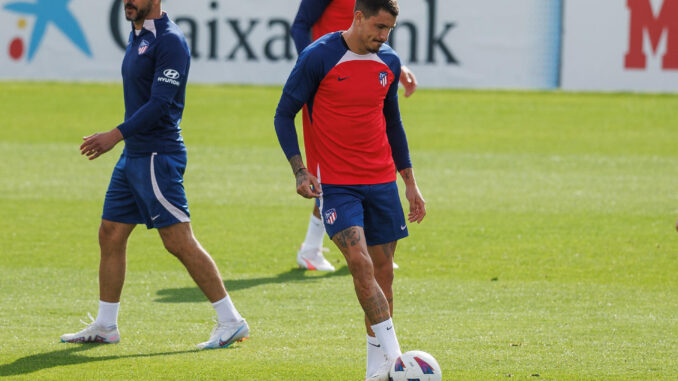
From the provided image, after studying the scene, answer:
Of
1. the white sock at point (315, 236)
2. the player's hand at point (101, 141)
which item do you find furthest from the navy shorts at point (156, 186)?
the white sock at point (315, 236)

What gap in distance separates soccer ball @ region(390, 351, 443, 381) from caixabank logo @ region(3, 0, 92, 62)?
18.7 metres

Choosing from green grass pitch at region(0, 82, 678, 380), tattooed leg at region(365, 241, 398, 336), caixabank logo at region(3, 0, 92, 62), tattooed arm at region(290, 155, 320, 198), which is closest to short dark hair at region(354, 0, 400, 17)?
tattooed arm at region(290, 155, 320, 198)

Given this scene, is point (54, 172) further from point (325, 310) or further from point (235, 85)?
point (235, 85)

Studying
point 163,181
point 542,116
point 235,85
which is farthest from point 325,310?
point 235,85

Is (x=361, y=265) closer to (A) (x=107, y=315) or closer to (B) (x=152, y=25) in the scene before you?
(A) (x=107, y=315)

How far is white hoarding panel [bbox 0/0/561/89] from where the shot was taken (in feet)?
71.2

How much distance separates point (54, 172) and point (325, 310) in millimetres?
7829

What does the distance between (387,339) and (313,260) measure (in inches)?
144

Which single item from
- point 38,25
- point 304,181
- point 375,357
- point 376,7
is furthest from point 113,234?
point 38,25

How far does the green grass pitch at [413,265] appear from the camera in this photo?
21.1 ft

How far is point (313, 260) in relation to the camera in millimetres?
9266

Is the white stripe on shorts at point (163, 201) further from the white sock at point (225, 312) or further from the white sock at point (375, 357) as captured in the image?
the white sock at point (375, 357)

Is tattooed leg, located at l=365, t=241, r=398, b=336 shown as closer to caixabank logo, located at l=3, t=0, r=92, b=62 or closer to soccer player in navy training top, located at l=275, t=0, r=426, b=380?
soccer player in navy training top, located at l=275, t=0, r=426, b=380

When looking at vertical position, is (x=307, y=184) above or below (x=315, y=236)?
above
